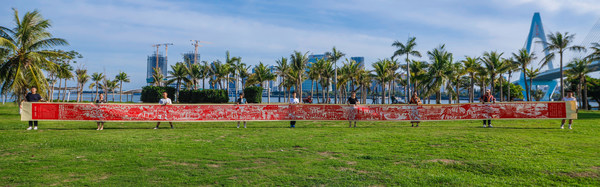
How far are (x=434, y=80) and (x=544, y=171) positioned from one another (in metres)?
48.0

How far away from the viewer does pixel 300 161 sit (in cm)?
743

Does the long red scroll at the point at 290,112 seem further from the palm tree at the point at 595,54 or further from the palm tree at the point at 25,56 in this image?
the palm tree at the point at 595,54

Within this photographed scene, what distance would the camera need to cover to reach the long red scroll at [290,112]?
14656 mm

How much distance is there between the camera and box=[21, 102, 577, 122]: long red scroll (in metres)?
14.7

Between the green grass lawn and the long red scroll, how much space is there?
3898 mm

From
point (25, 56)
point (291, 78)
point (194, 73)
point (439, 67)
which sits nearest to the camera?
point (25, 56)

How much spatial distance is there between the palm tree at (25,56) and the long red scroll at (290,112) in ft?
29.7

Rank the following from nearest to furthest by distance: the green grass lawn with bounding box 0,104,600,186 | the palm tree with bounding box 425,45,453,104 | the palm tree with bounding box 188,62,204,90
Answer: the green grass lawn with bounding box 0,104,600,186, the palm tree with bounding box 425,45,453,104, the palm tree with bounding box 188,62,204,90

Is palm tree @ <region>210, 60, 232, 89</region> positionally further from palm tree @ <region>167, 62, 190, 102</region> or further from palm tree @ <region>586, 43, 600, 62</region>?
palm tree @ <region>586, 43, 600, 62</region>

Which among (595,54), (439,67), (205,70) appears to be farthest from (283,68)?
(595,54)

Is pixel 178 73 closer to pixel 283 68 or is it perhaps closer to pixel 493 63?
pixel 283 68

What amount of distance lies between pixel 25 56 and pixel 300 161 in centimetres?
2243

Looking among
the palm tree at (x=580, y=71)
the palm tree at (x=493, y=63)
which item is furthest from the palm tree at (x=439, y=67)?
the palm tree at (x=580, y=71)

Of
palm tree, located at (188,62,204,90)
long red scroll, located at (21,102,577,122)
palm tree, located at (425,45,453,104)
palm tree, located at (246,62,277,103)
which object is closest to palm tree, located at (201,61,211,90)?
palm tree, located at (188,62,204,90)
